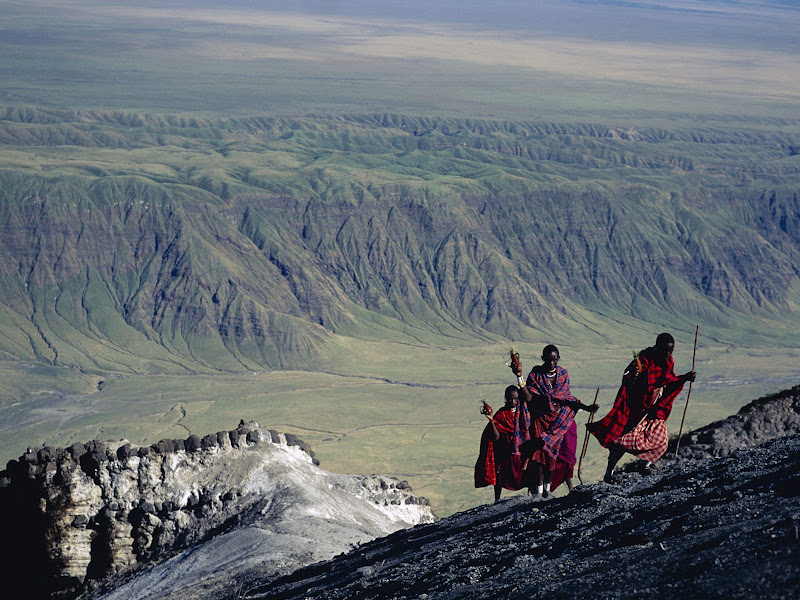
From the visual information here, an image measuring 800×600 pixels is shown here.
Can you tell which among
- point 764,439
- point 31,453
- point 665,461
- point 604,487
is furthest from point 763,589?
point 31,453

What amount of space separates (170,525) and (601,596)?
25.0 meters

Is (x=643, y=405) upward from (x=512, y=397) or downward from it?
downward

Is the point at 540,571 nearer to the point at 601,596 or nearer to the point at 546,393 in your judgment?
the point at 601,596

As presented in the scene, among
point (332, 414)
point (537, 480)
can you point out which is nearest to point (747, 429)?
point (537, 480)

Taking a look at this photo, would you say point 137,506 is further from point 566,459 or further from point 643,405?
point 643,405

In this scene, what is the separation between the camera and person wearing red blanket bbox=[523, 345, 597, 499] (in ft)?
84.3

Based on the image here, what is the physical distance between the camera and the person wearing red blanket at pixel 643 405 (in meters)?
24.5

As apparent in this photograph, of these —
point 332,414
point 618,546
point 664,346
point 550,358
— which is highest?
point 664,346

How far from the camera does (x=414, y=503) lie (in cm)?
4475

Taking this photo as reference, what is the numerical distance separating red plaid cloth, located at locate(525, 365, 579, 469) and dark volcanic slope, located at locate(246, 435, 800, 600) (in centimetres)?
121

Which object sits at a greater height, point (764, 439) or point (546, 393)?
point (546, 393)

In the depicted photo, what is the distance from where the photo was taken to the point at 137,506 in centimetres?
3847

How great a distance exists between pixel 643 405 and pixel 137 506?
66.1ft

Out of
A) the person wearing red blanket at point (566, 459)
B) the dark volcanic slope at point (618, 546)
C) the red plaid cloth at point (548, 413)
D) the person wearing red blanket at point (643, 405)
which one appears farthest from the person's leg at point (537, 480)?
the person wearing red blanket at point (643, 405)
